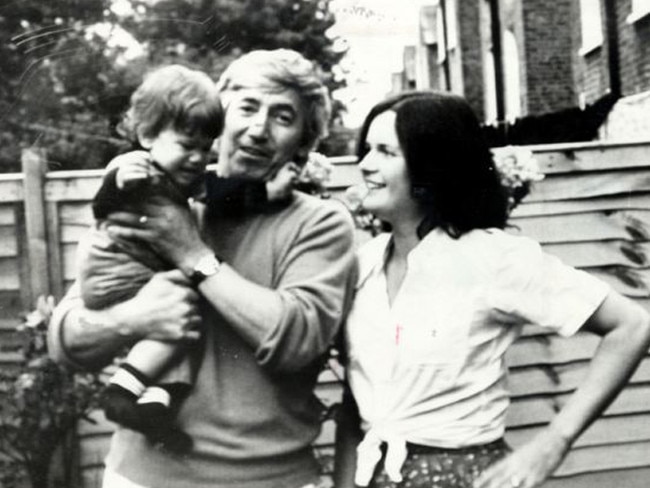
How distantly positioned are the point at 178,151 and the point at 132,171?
7cm

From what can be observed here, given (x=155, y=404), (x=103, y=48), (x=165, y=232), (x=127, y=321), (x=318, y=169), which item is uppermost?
(x=103, y=48)

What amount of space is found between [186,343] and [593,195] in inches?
41.0

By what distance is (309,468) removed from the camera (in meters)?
1.16

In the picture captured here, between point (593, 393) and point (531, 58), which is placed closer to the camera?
point (593, 393)

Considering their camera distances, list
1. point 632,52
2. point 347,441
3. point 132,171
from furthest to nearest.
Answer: point 632,52
point 347,441
point 132,171

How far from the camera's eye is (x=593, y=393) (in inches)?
46.1

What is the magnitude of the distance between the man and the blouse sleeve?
216mm

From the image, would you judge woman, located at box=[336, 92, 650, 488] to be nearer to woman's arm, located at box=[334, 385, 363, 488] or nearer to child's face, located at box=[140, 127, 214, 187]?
woman's arm, located at box=[334, 385, 363, 488]

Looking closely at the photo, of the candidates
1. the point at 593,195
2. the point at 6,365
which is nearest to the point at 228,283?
the point at 6,365

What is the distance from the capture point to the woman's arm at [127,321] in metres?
1.09

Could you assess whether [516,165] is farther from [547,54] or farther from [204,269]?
[204,269]

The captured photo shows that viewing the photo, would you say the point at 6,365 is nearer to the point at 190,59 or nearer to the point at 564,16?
the point at 190,59

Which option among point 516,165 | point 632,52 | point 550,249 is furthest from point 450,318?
point 632,52

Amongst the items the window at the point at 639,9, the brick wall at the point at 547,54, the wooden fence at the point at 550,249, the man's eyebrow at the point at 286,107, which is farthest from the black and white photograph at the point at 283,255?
the window at the point at 639,9
